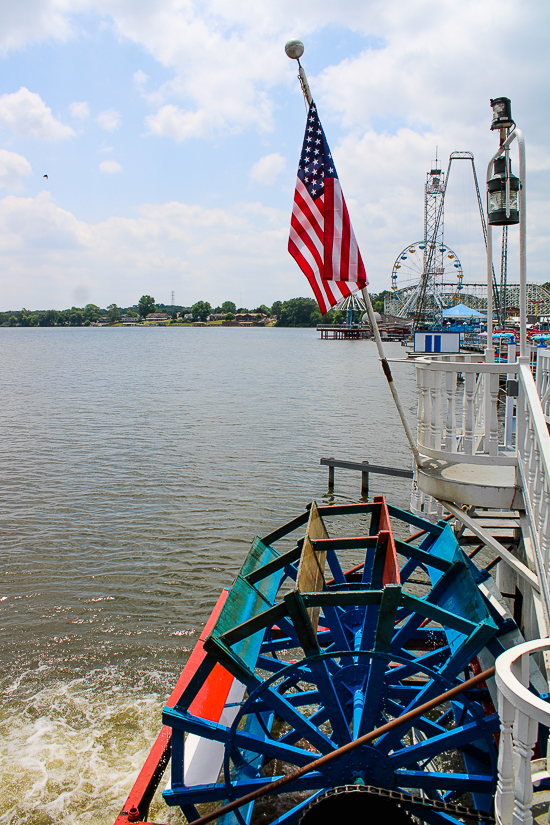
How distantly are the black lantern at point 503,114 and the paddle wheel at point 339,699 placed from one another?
13.3 ft

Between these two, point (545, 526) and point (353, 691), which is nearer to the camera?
point (545, 526)

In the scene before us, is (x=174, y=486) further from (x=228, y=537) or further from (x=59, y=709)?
(x=59, y=709)

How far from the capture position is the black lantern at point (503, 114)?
5484 millimetres

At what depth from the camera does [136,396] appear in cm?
3127

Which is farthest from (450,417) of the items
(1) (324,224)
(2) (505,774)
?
(2) (505,774)

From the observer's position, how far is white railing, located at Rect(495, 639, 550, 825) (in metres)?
2.38

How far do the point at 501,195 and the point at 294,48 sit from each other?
2315mm

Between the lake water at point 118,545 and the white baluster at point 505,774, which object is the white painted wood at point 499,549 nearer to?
the white baluster at point 505,774

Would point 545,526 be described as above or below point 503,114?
below

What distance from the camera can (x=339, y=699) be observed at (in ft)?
17.6

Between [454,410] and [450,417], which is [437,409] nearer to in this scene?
A: [450,417]

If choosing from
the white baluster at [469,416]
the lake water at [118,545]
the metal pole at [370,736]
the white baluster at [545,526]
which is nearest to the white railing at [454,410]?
the white baluster at [469,416]

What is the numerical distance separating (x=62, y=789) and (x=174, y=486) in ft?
29.6

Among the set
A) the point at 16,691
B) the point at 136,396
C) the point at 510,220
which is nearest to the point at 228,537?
the point at 16,691
